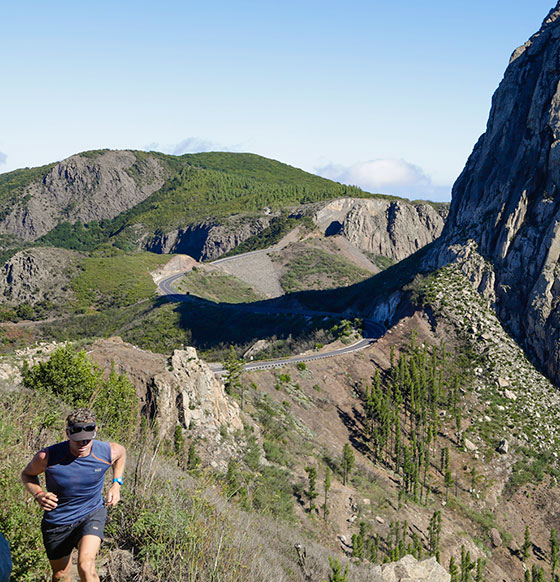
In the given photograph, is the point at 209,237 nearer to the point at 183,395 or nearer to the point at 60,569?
the point at 183,395

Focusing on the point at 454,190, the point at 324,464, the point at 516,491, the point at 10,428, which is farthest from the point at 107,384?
the point at 454,190

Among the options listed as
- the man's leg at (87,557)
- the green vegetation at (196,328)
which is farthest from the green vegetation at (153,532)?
the green vegetation at (196,328)

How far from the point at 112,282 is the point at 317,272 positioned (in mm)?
50026

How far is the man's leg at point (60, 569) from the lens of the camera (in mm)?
7230

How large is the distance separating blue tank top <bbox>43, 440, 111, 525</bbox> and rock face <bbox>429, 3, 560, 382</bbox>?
61.4m

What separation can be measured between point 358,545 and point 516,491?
2422 cm

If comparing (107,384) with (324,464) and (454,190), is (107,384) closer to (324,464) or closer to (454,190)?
(324,464)

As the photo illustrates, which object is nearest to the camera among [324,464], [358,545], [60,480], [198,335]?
[60,480]

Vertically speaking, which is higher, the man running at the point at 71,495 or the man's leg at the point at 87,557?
the man running at the point at 71,495

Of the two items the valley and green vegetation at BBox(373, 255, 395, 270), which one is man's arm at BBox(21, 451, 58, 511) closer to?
the valley

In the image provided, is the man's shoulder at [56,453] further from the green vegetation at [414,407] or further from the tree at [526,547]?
the tree at [526,547]

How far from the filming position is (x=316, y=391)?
159 ft

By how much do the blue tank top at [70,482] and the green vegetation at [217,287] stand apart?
103m

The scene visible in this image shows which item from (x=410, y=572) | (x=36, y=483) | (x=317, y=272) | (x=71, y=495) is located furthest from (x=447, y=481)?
(x=317, y=272)
